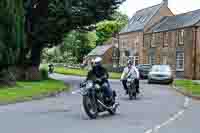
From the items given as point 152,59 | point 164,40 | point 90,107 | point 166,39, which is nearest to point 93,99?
point 90,107

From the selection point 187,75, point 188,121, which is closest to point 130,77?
point 188,121

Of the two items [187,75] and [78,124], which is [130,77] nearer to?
[78,124]

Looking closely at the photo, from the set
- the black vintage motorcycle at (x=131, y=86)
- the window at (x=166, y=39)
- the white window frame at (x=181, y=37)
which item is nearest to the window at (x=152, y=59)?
the window at (x=166, y=39)

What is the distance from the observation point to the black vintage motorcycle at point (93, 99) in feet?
41.4

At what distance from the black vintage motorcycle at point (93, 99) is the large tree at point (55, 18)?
19654 millimetres

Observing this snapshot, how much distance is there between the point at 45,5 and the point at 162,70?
1246 cm

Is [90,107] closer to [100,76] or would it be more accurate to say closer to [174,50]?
[100,76]

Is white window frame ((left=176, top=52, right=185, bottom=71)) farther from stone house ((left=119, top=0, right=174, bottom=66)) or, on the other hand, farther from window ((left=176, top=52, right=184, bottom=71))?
stone house ((left=119, top=0, right=174, bottom=66))

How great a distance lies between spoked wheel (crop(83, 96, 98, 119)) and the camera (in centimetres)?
1259

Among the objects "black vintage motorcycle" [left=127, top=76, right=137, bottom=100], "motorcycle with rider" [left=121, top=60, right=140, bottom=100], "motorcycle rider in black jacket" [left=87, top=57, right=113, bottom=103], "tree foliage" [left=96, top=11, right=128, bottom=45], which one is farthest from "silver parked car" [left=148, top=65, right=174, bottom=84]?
"tree foliage" [left=96, top=11, right=128, bottom=45]

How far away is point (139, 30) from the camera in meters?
67.8

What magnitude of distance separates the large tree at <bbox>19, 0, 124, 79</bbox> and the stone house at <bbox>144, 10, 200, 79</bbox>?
19.7 metres

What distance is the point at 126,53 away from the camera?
7181 centimetres

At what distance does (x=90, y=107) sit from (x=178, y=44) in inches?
1735
